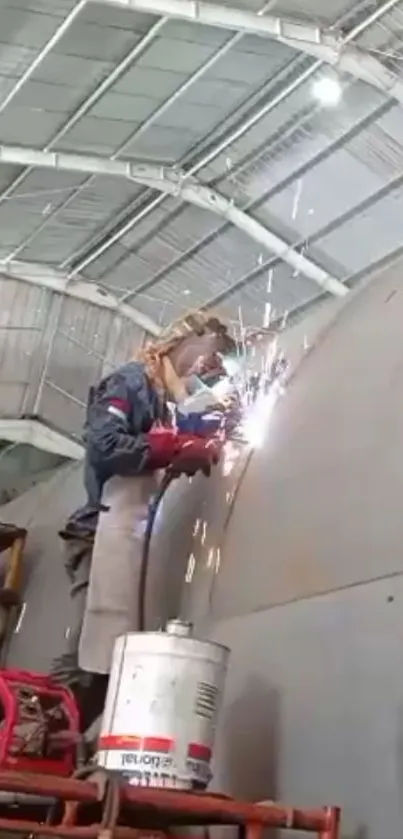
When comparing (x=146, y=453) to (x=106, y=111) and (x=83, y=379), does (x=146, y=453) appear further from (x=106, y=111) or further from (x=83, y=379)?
(x=83, y=379)

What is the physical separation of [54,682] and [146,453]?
2.04 feet

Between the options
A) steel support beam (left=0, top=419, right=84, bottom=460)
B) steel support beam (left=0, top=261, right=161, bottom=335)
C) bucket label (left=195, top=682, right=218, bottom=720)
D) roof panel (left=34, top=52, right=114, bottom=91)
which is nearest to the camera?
bucket label (left=195, top=682, right=218, bottom=720)

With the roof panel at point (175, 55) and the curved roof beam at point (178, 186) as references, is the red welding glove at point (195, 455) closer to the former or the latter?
the roof panel at point (175, 55)

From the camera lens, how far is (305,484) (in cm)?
259

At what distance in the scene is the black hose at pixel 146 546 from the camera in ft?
9.80

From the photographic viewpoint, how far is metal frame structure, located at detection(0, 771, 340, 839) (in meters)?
2.01

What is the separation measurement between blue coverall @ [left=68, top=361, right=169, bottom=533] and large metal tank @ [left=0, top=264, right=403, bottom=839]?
0.64 ft

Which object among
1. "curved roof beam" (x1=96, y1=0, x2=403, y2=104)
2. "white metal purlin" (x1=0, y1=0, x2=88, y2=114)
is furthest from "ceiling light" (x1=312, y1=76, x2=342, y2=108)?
"white metal purlin" (x1=0, y1=0, x2=88, y2=114)

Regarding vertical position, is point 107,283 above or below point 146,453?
above

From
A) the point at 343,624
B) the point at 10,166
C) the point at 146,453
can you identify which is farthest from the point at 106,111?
the point at 343,624

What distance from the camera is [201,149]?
329 inches

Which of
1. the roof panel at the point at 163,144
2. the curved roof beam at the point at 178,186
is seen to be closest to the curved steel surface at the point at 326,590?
the curved roof beam at the point at 178,186

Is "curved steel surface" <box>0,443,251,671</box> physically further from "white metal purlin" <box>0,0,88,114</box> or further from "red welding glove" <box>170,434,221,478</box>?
"white metal purlin" <box>0,0,88,114</box>

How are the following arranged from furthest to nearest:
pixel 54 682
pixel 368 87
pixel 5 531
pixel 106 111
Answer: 1. pixel 106 111
2. pixel 368 87
3. pixel 5 531
4. pixel 54 682
